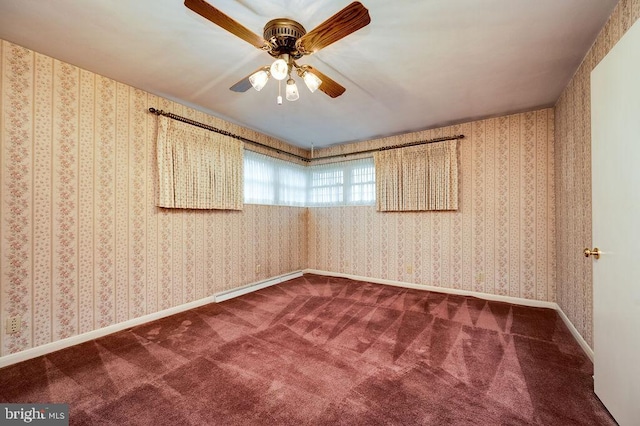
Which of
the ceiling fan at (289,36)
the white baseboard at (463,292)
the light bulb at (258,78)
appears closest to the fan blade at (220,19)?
the ceiling fan at (289,36)

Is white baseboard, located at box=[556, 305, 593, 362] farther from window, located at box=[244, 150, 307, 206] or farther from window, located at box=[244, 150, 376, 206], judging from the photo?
window, located at box=[244, 150, 307, 206]

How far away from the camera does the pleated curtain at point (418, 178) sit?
385 cm

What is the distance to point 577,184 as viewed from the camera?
94.9 inches

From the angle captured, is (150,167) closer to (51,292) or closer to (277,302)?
(51,292)

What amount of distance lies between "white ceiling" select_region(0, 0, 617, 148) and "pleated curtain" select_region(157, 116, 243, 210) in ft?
1.29

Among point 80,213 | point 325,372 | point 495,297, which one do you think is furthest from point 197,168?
point 495,297

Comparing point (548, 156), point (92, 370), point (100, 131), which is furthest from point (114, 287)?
point (548, 156)

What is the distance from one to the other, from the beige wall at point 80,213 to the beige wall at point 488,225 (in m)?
2.96

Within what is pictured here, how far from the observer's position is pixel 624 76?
1354 mm

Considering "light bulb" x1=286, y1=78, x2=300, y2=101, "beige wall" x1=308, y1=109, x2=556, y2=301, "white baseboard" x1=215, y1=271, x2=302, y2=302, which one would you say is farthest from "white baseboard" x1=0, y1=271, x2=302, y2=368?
"light bulb" x1=286, y1=78, x2=300, y2=101

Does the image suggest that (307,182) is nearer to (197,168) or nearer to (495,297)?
(197,168)

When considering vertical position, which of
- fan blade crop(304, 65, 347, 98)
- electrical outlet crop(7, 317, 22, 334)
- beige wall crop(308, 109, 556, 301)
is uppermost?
fan blade crop(304, 65, 347, 98)

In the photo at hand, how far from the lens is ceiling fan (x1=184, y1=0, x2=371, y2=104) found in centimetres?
131

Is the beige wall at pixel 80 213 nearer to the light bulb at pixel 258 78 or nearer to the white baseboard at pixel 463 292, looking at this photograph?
the light bulb at pixel 258 78
